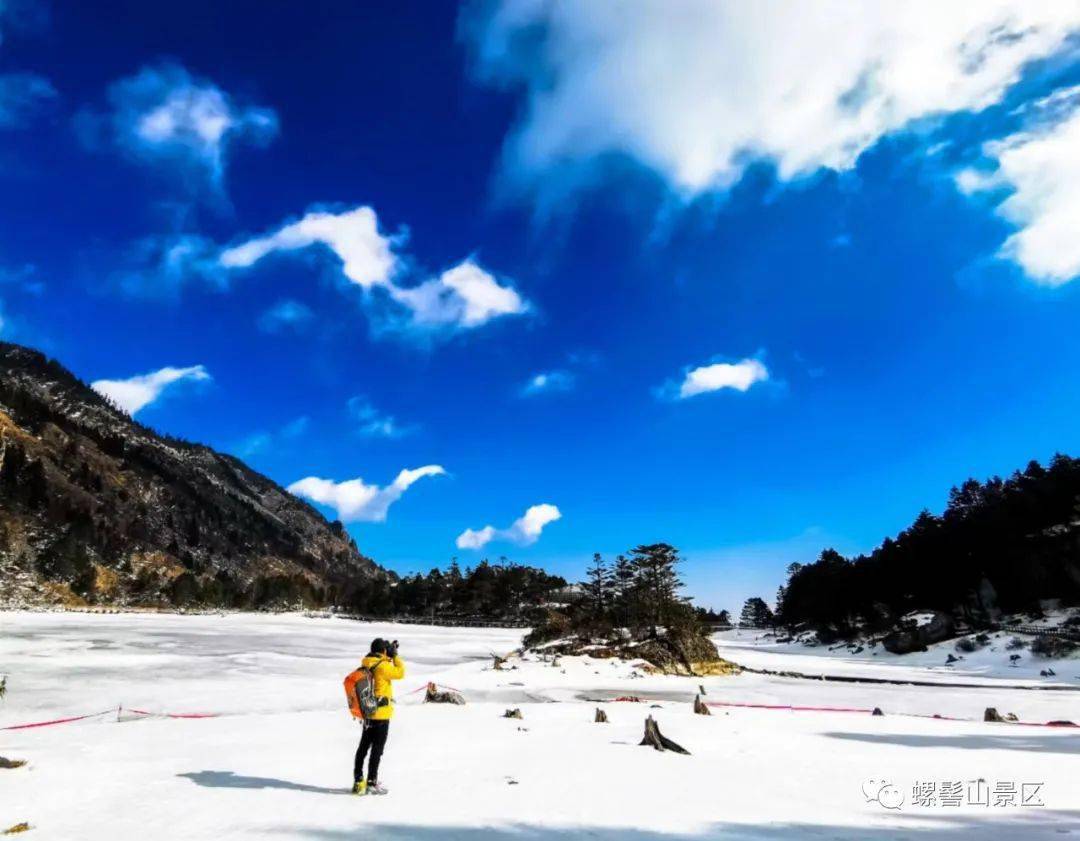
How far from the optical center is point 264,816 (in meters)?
6.85

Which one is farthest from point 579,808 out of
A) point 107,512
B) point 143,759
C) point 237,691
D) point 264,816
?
point 107,512

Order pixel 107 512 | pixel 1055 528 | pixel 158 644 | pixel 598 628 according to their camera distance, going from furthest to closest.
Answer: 1. pixel 107 512
2. pixel 1055 528
3. pixel 598 628
4. pixel 158 644

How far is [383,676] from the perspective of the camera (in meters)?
8.19

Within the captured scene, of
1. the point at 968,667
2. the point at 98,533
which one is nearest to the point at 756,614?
the point at 968,667

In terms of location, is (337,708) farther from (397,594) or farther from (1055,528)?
(397,594)

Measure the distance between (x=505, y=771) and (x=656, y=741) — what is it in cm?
345

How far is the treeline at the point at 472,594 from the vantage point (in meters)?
109

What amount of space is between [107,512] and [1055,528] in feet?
580

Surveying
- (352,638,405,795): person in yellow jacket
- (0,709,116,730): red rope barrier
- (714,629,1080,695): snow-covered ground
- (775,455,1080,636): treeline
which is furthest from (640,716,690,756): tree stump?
(775,455,1080,636): treeline

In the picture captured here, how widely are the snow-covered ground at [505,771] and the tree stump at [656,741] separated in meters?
0.24

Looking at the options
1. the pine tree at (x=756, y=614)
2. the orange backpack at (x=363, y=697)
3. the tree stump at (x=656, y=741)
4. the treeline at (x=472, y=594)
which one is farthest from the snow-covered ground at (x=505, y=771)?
the pine tree at (x=756, y=614)

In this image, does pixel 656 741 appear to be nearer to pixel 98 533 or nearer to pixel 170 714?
pixel 170 714

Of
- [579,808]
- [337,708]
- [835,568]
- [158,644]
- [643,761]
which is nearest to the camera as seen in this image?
[579,808]

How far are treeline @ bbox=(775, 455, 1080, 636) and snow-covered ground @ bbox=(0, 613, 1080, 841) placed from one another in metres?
48.1
